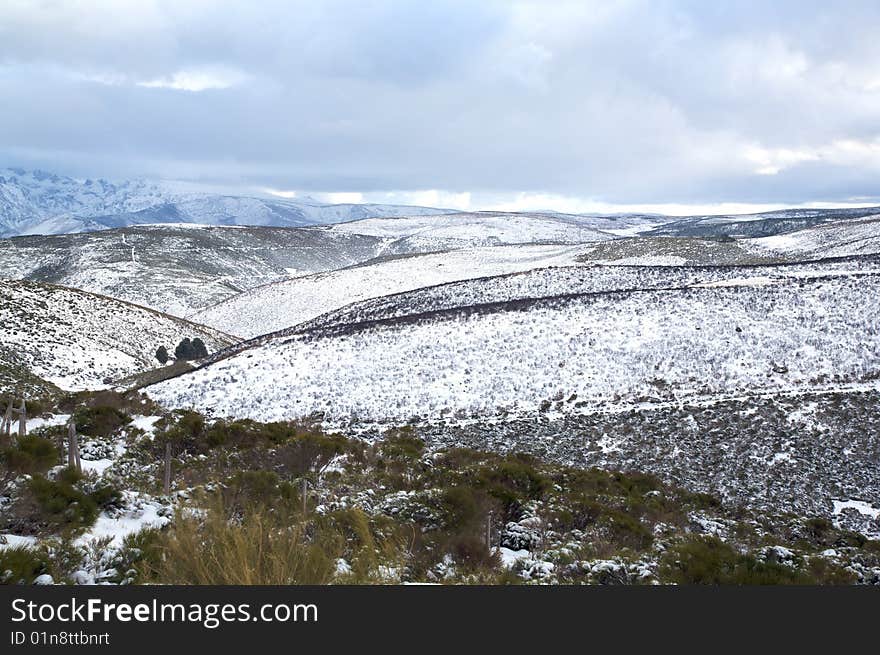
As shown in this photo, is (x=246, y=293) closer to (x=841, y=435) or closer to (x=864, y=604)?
(x=841, y=435)

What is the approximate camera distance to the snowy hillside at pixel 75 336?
31.0 m

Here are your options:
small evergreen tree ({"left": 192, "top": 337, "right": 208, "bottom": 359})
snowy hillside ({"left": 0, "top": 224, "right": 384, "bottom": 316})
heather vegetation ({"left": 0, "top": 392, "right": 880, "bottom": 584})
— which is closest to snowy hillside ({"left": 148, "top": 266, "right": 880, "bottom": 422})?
heather vegetation ({"left": 0, "top": 392, "right": 880, "bottom": 584})

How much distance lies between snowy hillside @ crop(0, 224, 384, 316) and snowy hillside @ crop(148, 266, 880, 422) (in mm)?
56674

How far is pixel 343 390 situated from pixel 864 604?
834 inches

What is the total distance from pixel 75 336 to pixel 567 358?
35301mm

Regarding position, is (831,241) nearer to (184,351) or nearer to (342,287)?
(342,287)

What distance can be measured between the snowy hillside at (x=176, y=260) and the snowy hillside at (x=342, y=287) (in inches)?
523

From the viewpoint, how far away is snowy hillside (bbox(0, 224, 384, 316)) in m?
85.6

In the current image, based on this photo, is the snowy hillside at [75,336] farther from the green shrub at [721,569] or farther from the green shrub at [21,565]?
the green shrub at [721,569]

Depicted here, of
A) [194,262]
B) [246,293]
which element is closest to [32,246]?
[194,262]

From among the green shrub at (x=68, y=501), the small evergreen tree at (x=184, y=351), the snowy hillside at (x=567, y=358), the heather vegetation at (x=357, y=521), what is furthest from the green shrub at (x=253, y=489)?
the small evergreen tree at (x=184, y=351)

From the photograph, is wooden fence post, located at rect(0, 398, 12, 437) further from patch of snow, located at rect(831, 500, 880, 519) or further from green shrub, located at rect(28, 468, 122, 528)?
patch of snow, located at rect(831, 500, 880, 519)

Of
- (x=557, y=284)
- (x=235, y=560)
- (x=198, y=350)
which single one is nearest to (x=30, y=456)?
(x=235, y=560)

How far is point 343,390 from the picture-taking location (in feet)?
80.0
